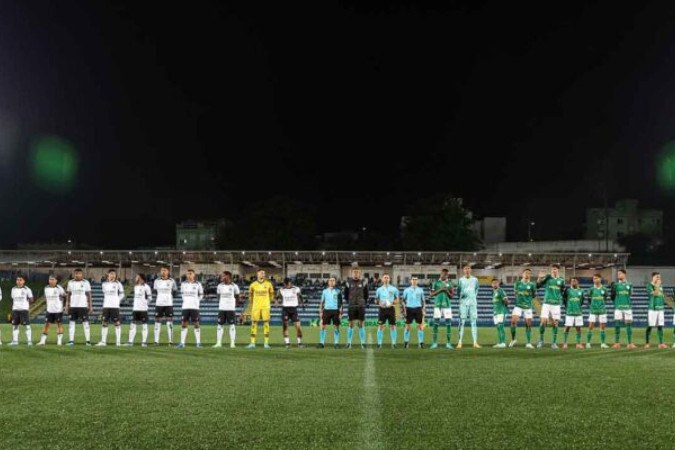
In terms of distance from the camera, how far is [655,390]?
11484mm

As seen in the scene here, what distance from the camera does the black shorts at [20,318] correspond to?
23.2 m

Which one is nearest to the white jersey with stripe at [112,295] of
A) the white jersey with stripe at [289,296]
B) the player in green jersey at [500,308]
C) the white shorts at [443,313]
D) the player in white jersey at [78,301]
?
the player in white jersey at [78,301]

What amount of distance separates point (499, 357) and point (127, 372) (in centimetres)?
867

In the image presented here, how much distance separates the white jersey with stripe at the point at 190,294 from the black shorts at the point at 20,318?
17.0ft

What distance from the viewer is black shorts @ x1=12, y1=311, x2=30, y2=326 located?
23156mm

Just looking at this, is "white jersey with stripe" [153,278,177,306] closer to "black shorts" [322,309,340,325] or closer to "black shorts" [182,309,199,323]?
"black shorts" [182,309,199,323]

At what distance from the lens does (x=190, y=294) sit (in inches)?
888

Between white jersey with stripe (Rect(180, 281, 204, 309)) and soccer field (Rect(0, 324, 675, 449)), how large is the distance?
5.34 meters

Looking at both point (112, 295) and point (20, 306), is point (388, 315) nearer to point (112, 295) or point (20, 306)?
point (112, 295)

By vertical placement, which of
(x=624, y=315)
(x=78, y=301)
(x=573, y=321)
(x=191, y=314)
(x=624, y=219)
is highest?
(x=624, y=219)

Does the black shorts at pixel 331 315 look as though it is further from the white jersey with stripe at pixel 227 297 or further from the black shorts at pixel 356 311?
the white jersey with stripe at pixel 227 297

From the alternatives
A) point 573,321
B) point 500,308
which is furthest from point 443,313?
point 573,321

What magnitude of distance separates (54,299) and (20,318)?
129cm

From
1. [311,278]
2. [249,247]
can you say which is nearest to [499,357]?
[311,278]
